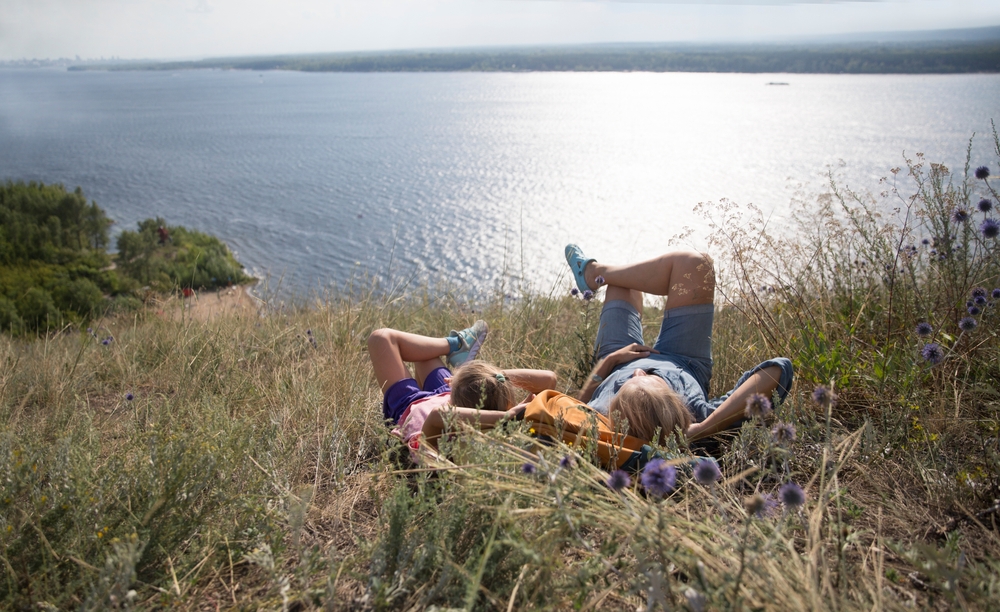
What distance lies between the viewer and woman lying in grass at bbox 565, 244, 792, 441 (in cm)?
244

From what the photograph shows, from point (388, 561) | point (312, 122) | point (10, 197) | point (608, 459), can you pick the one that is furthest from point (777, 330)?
point (312, 122)

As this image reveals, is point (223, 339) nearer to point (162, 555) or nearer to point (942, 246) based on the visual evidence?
point (162, 555)

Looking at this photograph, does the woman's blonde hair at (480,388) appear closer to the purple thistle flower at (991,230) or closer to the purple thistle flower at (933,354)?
the purple thistle flower at (933,354)

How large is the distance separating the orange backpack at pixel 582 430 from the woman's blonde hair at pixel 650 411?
6 centimetres

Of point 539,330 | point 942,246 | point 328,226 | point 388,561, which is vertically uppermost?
point 942,246

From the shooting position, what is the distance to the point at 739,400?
2504mm

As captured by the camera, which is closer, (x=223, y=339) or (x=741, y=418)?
(x=741, y=418)

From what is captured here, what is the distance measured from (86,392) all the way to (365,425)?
6.03ft

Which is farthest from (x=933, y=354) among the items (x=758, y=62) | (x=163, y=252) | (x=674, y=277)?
(x=758, y=62)

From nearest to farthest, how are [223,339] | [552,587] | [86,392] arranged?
[552,587]
[86,392]
[223,339]

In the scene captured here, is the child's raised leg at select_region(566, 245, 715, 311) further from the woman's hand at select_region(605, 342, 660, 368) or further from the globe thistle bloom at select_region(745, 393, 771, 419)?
the globe thistle bloom at select_region(745, 393, 771, 419)

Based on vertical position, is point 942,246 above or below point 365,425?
above

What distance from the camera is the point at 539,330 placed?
14.4ft

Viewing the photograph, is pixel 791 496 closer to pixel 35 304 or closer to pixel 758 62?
pixel 35 304
